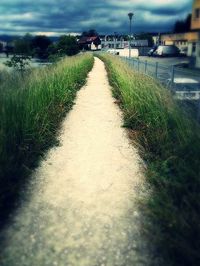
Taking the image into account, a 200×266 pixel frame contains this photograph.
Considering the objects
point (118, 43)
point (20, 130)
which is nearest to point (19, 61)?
point (20, 130)

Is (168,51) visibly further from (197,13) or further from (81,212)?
(81,212)

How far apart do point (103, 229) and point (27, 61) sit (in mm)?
12631

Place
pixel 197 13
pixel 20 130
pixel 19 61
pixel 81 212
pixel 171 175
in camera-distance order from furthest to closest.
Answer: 1. pixel 197 13
2. pixel 19 61
3. pixel 20 130
4. pixel 171 175
5. pixel 81 212

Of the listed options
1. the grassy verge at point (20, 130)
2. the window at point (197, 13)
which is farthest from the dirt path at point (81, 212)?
the window at point (197, 13)

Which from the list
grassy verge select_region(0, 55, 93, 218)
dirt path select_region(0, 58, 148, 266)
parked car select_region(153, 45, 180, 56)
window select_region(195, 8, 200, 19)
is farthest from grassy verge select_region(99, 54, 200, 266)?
parked car select_region(153, 45, 180, 56)

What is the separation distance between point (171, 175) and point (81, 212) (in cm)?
116

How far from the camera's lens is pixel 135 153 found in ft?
18.5

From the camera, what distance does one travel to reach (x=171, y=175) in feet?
13.1

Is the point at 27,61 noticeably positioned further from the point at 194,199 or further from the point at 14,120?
the point at 194,199

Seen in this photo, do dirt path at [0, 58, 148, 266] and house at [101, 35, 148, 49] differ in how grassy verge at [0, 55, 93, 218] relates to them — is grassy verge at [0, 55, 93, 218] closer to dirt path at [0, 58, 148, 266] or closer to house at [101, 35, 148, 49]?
dirt path at [0, 58, 148, 266]

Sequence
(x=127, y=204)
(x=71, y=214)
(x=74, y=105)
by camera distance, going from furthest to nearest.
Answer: (x=74, y=105) → (x=127, y=204) → (x=71, y=214)

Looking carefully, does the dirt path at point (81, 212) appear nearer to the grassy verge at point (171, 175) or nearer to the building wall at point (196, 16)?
the grassy verge at point (171, 175)

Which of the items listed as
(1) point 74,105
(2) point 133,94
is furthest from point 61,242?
(1) point 74,105

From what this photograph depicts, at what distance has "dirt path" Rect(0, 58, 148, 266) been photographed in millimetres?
3051
